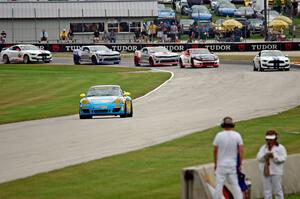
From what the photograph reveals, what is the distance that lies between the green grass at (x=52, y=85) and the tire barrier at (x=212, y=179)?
16211 millimetres

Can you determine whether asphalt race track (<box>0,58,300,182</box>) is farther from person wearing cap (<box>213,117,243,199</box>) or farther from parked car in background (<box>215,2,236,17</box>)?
parked car in background (<box>215,2,236,17</box>)

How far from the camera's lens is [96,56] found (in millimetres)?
63156

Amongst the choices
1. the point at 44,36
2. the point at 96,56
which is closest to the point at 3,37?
the point at 44,36

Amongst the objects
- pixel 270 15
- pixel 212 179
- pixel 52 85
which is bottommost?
pixel 52 85

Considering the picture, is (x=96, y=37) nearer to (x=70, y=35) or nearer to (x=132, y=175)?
(x=70, y=35)

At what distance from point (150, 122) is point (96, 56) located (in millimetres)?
35202

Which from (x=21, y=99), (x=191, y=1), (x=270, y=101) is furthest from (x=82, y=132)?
(x=191, y=1)

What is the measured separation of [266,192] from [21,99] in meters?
27.4

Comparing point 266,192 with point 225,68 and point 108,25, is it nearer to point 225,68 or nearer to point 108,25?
point 225,68

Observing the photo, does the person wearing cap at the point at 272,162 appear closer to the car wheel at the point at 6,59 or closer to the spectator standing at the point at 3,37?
the car wheel at the point at 6,59

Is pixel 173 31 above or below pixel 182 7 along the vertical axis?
below

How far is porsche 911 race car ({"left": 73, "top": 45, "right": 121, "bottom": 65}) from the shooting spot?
63156 mm

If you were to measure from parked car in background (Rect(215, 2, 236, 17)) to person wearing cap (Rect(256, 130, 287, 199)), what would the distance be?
3002 inches

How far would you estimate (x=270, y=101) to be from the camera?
1414 inches
